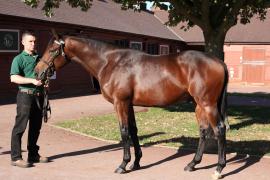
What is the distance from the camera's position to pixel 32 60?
23.4 ft

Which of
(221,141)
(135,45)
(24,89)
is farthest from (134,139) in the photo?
(135,45)

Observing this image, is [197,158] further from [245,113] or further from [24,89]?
[245,113]

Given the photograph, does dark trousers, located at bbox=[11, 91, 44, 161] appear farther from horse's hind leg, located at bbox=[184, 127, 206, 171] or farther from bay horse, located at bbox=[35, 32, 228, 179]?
horse's hind leg, located at bbox=[184, 127, 206, 171]

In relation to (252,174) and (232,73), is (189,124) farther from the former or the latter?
(232,73)

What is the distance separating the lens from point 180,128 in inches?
464

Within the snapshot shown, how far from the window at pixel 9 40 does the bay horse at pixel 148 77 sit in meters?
11.9

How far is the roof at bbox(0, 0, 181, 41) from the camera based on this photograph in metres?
19.5

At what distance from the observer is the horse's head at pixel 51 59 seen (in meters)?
6.93

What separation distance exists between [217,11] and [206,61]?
5.34 m

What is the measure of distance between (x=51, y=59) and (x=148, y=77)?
156 cm

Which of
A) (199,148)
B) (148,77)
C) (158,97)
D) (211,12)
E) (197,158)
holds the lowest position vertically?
(197,158)

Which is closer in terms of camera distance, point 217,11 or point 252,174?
point 252,174

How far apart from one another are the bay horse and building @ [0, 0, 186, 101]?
0.88 metres

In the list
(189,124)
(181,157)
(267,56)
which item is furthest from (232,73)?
(181,157)
